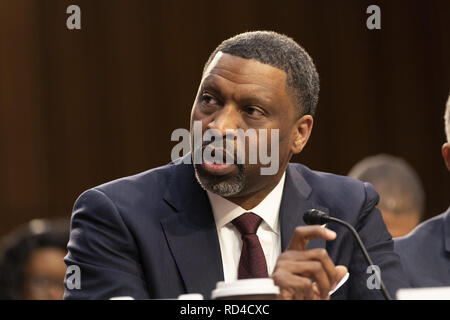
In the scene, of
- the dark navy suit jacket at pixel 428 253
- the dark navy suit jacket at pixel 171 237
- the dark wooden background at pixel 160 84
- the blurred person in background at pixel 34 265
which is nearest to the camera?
the dark navy suit jacket at pixel 171 237

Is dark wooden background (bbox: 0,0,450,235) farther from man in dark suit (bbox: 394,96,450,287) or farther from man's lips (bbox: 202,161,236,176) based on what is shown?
man's lips (bbox: 202,161,236,176)

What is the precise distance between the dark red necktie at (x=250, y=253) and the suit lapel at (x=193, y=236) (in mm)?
71

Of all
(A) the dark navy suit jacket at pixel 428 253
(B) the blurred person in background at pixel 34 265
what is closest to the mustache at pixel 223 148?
(A) the dark navy suit jacket at pixel 428 253

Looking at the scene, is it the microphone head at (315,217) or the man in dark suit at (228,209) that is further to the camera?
the man in dark suit at (228,209)

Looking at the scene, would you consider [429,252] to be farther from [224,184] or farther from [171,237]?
[171,237]

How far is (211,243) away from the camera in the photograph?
87.0 inches

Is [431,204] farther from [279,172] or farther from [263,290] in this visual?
[263,290]

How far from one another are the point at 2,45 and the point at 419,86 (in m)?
2.68

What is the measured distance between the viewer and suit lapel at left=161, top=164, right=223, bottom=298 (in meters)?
2.14

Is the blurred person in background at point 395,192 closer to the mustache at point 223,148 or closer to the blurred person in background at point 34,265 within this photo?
the blurred person in background at point 34,265

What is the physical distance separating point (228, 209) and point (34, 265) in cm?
113

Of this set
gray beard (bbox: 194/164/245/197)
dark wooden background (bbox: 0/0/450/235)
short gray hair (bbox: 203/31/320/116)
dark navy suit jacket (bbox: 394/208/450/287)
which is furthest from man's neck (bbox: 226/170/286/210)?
dark wooden background (bbox: 0/0/450/235)

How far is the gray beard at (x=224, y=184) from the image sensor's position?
7.25ft

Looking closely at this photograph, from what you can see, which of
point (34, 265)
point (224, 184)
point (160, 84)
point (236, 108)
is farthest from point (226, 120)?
point (160, 84)
